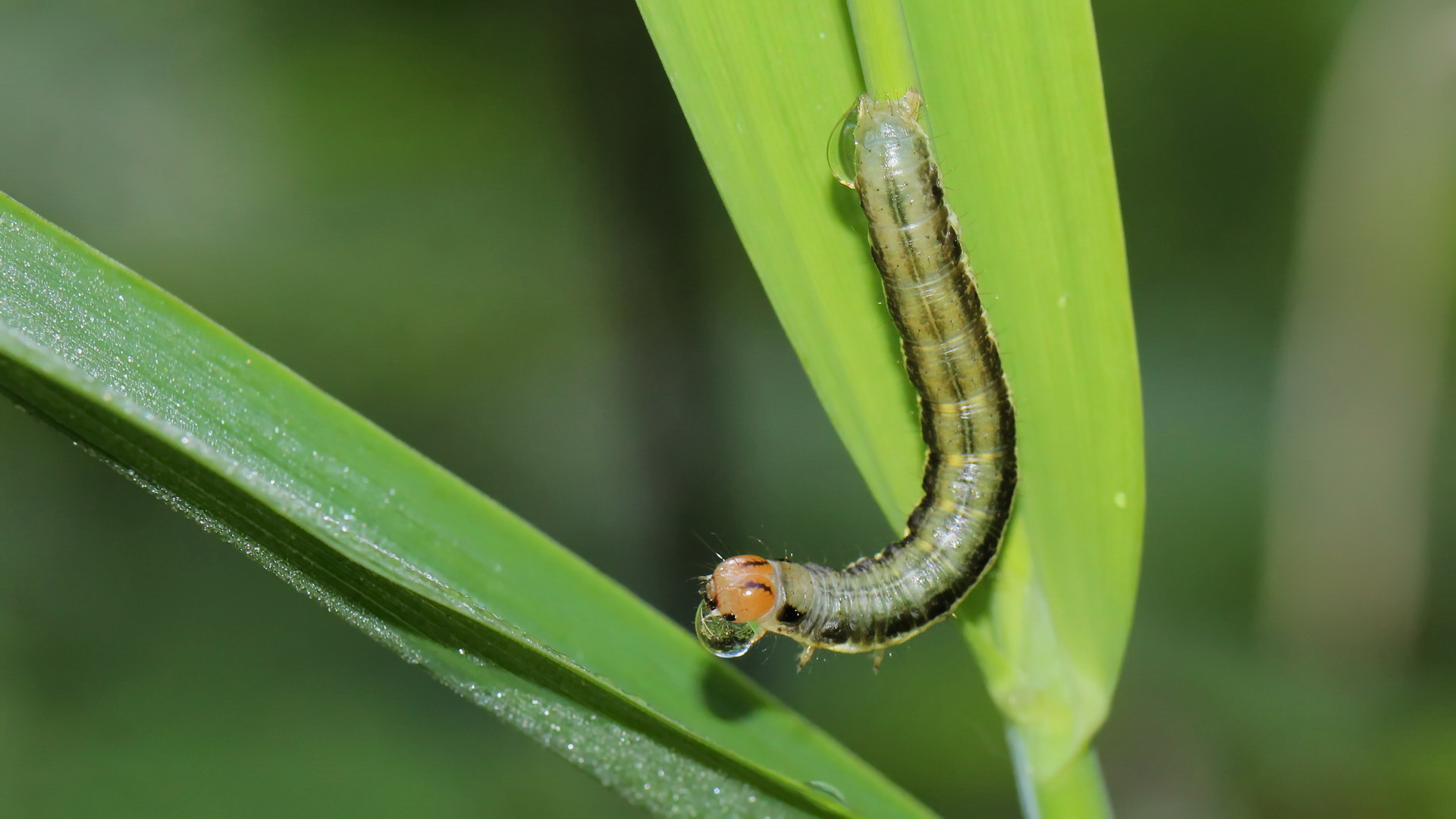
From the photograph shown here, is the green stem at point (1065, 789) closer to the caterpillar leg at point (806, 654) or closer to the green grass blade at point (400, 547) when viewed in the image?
the green grass blade at point (400, 547)

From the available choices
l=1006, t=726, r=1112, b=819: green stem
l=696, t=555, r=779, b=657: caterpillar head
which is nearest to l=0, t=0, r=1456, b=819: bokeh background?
l=696, t=555, r=779, b=657: caterpillar head

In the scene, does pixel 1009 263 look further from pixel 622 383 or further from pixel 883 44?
pixel 622 383

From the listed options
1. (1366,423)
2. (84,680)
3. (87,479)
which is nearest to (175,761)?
(84,680)

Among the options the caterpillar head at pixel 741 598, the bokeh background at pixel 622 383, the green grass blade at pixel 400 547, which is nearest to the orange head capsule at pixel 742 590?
the caterpillar head at pixel 741 598

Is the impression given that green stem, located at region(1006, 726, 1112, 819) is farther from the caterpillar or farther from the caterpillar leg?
the caterpillar leg

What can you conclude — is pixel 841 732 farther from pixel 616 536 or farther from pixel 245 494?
pixel 245 494

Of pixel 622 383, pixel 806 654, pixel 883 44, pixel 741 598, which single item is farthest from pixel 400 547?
pixel 622 383
